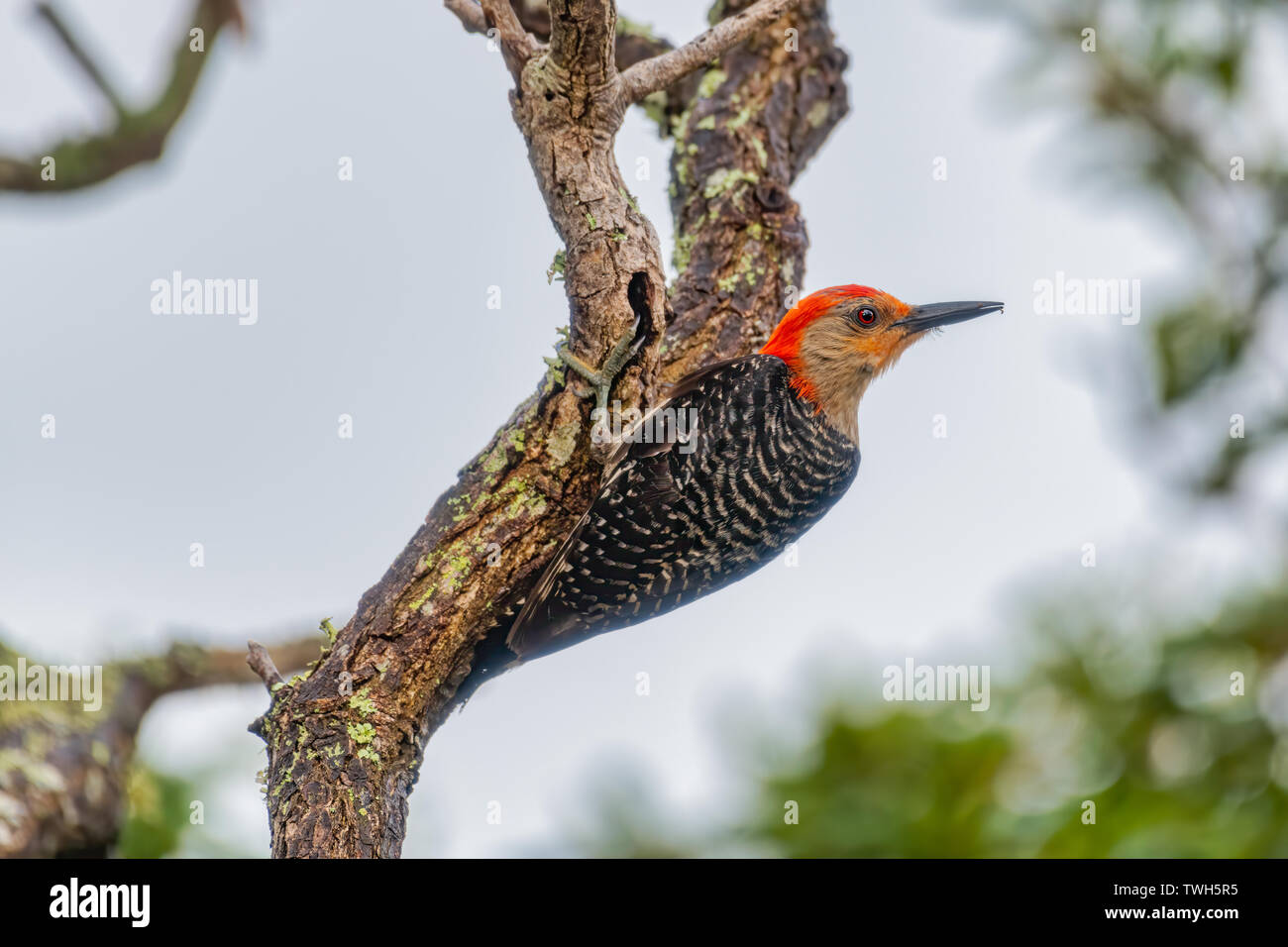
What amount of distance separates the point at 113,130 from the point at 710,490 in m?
3.16

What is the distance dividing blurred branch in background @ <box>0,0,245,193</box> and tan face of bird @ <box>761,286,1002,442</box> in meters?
2.99

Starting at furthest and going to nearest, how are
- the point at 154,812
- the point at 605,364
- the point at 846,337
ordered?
1. the point at 846,337
2. the point at 154,812
3. the point at 605,364

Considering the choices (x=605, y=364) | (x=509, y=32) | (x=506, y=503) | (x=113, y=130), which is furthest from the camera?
(x=113, y=130)

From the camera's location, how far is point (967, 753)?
567cm

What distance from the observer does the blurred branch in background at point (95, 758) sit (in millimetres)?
4719

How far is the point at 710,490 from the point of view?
5230mm

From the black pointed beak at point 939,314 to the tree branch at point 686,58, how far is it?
170 centimetres

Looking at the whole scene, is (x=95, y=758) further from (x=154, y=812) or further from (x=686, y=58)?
(x=686, y=58)

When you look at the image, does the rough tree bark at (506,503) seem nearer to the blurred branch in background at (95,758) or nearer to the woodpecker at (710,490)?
the woodpecker at (710,490)

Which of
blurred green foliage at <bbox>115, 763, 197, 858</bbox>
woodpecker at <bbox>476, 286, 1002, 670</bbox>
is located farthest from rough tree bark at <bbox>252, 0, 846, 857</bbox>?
blurred green foliage at <bbox>115, 763, 197, 858</bbox>

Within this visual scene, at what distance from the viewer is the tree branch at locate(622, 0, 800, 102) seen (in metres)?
4.80

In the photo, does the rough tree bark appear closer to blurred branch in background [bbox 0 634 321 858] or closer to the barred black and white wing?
the barred black and white wing

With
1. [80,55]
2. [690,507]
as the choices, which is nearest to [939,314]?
[690,507]
